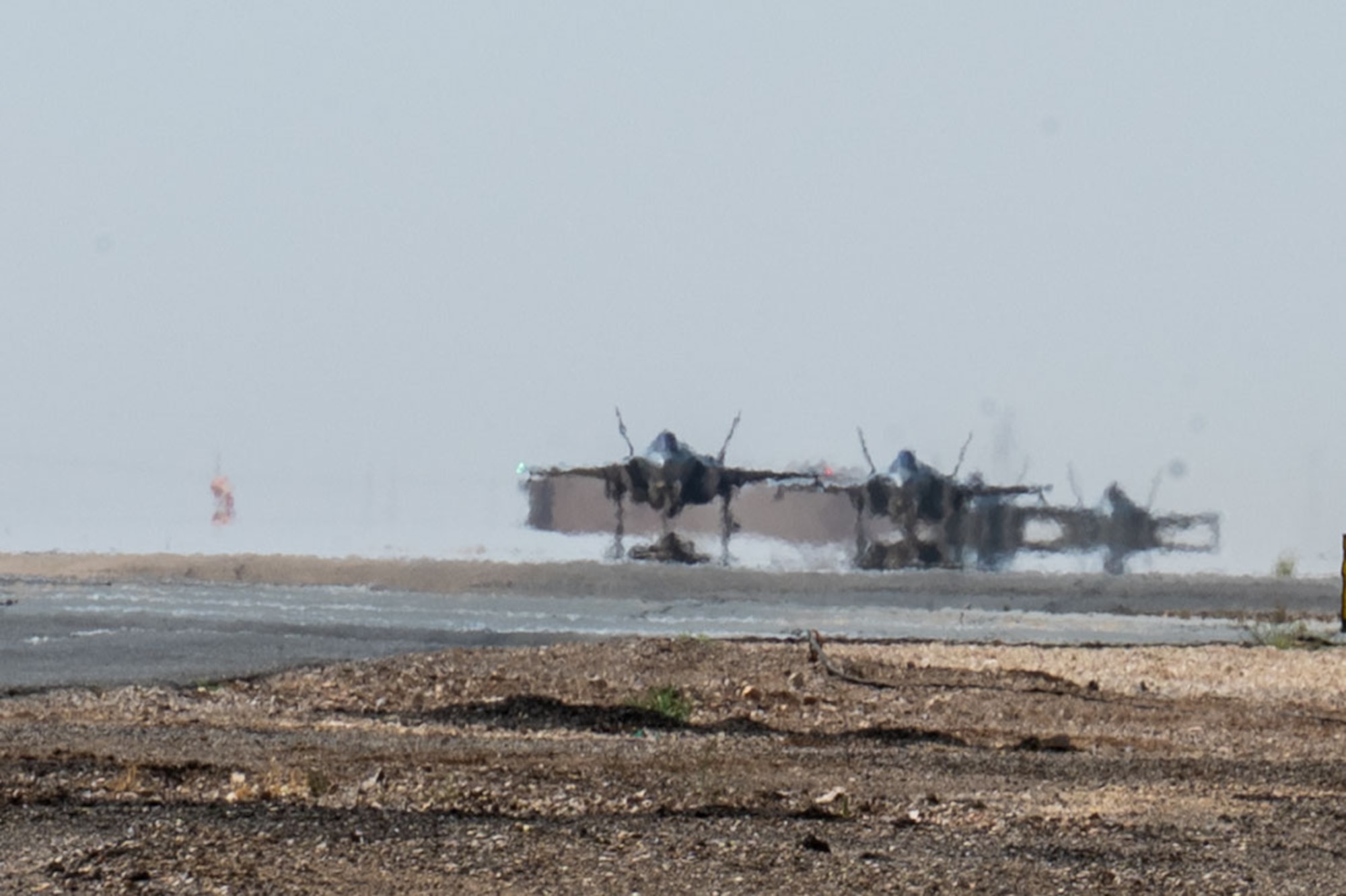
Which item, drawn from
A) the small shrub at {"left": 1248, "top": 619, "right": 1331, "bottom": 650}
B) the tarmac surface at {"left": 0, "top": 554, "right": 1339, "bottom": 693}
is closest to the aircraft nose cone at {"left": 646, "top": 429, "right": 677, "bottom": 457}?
the tarmac surface at {"left": 0, "top": 554, "right": 1339, "bottom": 693}

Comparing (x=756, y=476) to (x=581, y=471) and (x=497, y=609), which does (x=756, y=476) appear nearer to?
(x=581, y=471)

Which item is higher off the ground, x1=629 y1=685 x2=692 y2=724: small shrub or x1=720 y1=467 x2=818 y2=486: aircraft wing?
x1=720 y1=467 x2=818 y2=486: aircraft wing

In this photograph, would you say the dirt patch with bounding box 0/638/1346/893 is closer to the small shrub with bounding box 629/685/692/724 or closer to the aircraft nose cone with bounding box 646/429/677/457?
the small shrub with bounding box 629/685/692/724

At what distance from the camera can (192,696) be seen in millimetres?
17719

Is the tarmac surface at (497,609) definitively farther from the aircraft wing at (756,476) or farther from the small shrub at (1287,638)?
the aircraft wing at (756,476)

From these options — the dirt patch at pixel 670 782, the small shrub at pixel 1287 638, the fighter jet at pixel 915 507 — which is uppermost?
the fighter jet at pixel 915 507

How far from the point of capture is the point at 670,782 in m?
10.8

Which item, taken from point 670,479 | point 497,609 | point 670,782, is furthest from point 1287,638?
point 670,479

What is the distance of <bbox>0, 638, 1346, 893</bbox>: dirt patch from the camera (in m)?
7.69

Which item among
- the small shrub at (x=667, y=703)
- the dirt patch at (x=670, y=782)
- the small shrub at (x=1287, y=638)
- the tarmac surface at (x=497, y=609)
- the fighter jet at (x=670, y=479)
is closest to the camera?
the dirt patch at (x=670, y=782)

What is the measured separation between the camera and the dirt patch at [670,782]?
7.69 meters

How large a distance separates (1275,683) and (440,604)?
20516 mm

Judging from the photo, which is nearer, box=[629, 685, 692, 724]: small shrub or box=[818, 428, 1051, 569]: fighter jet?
box=[629, 685, 692, 724]: small shrub

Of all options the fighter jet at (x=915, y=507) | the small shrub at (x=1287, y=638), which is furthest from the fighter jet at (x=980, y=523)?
the small shrub at (x=1287, y=638)
